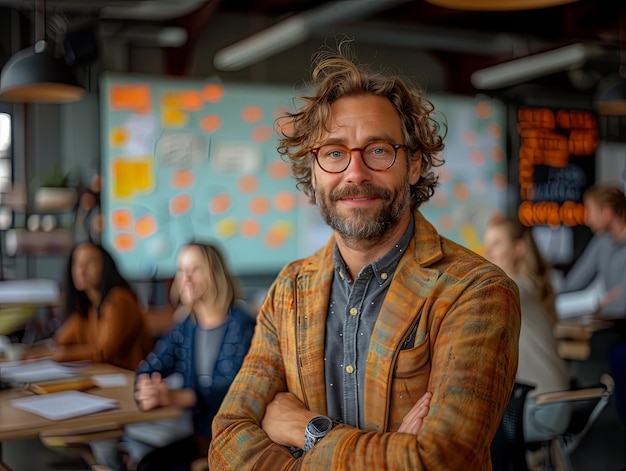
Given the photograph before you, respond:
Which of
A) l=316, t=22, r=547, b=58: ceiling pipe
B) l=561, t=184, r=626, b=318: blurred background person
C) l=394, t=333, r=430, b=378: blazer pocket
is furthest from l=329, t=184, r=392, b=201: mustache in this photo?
l=316, t=22, r=547, b=58: ceiling pipe

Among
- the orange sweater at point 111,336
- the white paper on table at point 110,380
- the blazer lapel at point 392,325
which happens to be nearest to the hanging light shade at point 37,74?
the orange sweater at point 111,336

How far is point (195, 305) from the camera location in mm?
3686

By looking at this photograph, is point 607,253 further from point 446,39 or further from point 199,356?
point 446,39

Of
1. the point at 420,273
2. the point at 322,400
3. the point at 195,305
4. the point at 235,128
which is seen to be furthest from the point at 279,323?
the point at 235,128

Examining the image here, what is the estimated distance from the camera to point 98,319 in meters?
4.59

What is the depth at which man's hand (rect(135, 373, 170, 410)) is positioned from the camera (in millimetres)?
3154

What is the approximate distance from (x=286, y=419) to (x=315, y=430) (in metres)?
0.13

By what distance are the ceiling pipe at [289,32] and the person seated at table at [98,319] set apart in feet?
9.44

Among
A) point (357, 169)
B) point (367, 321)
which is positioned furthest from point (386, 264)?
point (357, 169)

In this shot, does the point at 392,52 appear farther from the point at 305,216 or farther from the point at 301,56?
the point at 305,216

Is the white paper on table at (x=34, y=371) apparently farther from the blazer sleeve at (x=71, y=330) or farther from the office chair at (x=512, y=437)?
the office chair at (x=512, y=437)

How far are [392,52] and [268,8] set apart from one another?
1398mm

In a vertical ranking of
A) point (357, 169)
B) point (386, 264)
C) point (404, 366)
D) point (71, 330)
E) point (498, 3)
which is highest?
point (498, 3)

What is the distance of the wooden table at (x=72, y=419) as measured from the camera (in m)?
2.90
